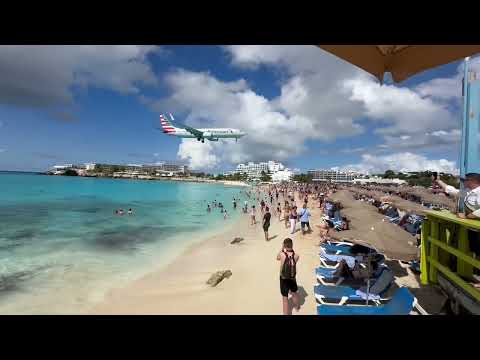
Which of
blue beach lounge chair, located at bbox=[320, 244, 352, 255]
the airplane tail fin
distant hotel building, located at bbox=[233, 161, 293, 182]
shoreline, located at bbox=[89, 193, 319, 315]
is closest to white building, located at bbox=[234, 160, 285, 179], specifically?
distant hotel building, located at bbox=[233, 161, 293, 182]

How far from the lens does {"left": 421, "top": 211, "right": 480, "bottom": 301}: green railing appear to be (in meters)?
2.91

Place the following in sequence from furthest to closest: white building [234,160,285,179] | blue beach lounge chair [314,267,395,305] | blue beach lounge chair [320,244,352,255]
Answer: white building [234,160,285,179] → blue beach lounge chair [320,244,352,255] → blue beach lounge chair [314,267,395,305]

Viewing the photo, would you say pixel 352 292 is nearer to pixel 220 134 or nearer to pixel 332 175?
pixel 220 134

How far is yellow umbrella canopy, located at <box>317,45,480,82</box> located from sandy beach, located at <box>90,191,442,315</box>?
176 inches

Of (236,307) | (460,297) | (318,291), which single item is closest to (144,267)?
(236,307)

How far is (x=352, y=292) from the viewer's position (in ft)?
17.6

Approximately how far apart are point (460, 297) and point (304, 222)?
34.1 ft

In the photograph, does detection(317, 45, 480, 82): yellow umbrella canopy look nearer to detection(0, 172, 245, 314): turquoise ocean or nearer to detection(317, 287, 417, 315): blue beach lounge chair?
detection(317, 287, 417, 315): blue beach lounge chair

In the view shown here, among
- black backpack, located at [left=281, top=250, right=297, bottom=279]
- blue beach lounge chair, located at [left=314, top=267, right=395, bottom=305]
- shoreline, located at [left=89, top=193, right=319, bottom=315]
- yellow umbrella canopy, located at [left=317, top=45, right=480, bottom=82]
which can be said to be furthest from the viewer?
shoreline, located at [left=89, top=193, right=319, bottom=315]

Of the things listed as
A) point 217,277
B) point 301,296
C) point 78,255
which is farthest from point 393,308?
point 78,255

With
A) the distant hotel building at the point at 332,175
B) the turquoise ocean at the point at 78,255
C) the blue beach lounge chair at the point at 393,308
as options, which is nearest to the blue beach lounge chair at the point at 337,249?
the blue beach lounge chair at the point at 393,308

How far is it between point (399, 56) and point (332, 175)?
160 metres
